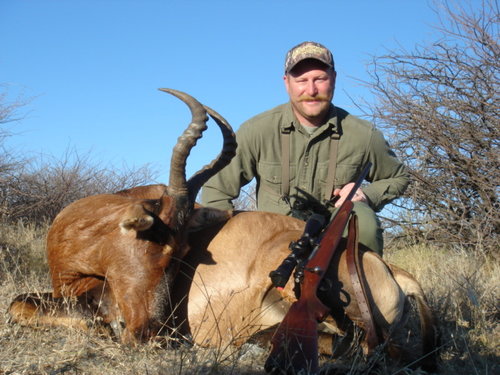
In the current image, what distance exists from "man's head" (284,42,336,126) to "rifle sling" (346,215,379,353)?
1657mm

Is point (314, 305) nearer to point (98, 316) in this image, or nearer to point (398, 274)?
point (398, 274)

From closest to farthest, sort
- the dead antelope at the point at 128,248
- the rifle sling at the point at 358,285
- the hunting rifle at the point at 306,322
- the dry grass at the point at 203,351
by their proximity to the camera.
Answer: the hunting rifle at the point at 306,322 < the dry grass at the point at 203,351 < the rifle sling at the point at 358,285 < the dead antelope at the point at 128,248

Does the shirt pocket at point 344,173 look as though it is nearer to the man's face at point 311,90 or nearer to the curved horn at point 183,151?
the man's face at point 311,90

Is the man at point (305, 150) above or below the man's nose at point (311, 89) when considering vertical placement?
below

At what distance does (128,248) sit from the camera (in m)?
3.67

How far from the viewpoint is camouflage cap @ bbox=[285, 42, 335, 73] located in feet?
16.7

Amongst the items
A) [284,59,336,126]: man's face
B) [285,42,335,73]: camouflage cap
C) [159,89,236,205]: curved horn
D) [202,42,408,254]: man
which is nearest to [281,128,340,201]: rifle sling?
[202,42,408,254]: man

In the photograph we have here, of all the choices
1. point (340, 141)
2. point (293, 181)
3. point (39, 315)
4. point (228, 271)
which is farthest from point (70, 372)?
point (340, 141)

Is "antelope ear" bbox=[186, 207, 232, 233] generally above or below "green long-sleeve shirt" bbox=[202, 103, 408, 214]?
below

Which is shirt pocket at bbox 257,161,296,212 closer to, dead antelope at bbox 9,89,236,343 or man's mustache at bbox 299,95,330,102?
man's mustache at bbox 299,95,330,102

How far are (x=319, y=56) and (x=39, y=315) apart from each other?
3.22 m

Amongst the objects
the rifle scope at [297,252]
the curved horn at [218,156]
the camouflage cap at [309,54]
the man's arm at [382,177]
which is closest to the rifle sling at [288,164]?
the man's arm at [382,177]

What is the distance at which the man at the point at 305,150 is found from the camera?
511 centimetres

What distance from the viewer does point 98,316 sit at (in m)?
3.78
